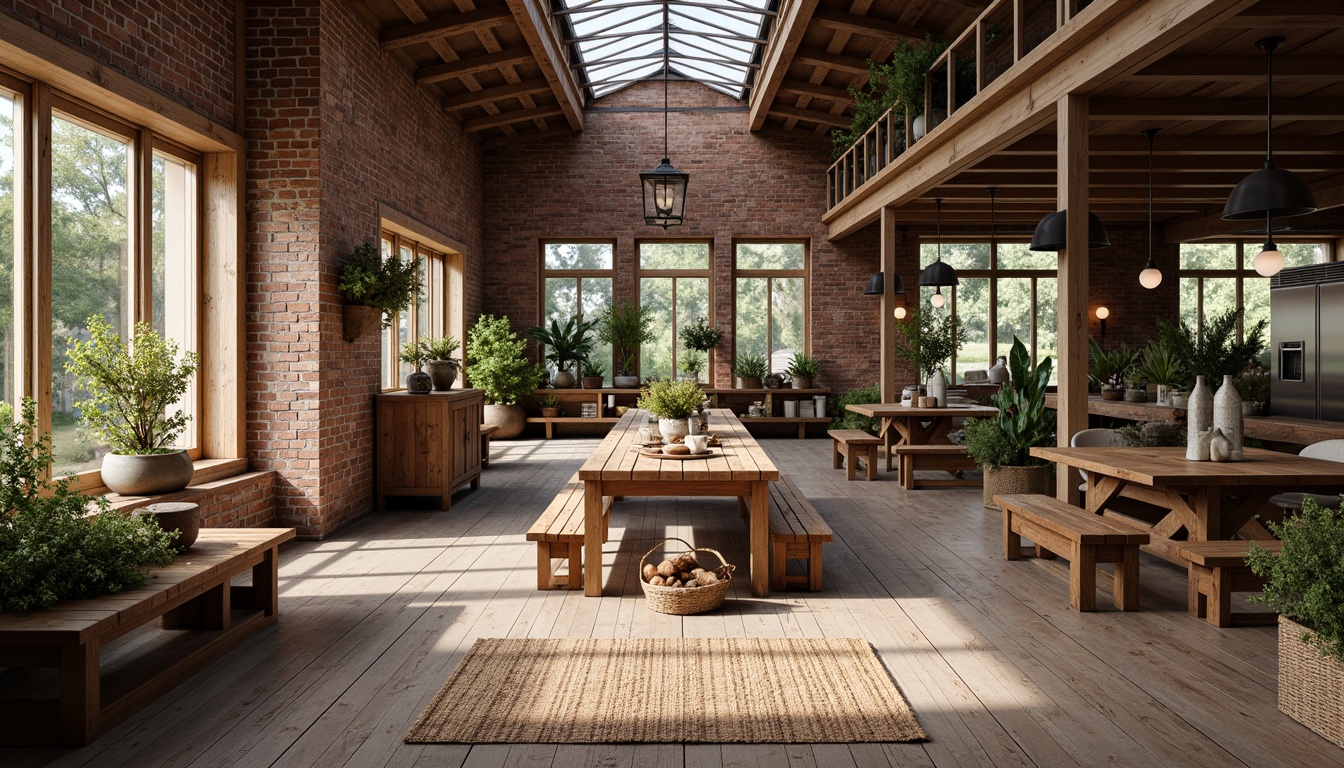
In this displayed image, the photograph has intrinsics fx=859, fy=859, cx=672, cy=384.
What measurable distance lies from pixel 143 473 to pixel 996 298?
1208 centimetres

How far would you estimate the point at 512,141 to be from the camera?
1267 centimetres

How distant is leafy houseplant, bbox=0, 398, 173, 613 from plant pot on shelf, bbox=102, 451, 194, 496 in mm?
1210

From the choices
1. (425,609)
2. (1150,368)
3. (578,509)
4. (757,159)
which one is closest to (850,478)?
(1150,368)

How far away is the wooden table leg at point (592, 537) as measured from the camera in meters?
4.30

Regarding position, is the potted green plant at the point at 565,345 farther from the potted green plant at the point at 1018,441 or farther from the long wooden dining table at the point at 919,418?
the potted green plant at the point at 1018,441

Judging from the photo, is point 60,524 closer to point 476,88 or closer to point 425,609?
point 425,609

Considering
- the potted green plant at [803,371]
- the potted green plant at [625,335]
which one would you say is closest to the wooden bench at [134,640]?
the potted green plant at [625,335]

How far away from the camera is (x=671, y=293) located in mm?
13164

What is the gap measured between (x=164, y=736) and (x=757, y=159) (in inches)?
452

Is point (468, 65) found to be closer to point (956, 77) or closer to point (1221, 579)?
point (956, 77)

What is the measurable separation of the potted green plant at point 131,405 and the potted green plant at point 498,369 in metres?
6.78

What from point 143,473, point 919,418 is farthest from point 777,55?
point 143,473

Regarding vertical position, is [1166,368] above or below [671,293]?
below

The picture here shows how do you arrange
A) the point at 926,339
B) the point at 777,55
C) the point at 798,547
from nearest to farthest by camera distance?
1. the point at 798,547
2. the point at 777,55
3. the point at 926,339
